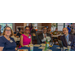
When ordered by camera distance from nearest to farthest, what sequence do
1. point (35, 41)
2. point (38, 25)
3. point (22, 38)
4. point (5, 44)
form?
1. point (5, 44)
2. point (22, 38)
3. point (35, 41)
4. point (38, 25)

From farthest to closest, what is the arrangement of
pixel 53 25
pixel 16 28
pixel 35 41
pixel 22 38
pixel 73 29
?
1. pixel 53 25
2. pixel 16 28
3. pixel 73 29
4. pixel 35 41
5. pixel 22 38

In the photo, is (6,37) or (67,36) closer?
(6,37)

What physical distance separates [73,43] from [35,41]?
139 centimetres

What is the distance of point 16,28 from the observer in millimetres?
5773

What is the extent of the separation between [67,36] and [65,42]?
0.57 feet

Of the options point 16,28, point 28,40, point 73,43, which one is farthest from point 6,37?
point 16,28

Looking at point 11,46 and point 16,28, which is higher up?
point 16,28

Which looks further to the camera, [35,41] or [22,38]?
[35,41]

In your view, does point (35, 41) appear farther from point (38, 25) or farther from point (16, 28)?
point (38, 25)

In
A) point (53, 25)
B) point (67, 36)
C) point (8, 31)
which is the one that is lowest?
point (67, 36)

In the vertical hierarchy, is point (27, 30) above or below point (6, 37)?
above

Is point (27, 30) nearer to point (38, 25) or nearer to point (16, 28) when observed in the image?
point (16, 28)

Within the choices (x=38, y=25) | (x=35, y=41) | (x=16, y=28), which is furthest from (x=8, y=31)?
(x=38, y=25)

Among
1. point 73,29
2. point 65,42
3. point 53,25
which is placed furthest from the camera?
point 53,25
